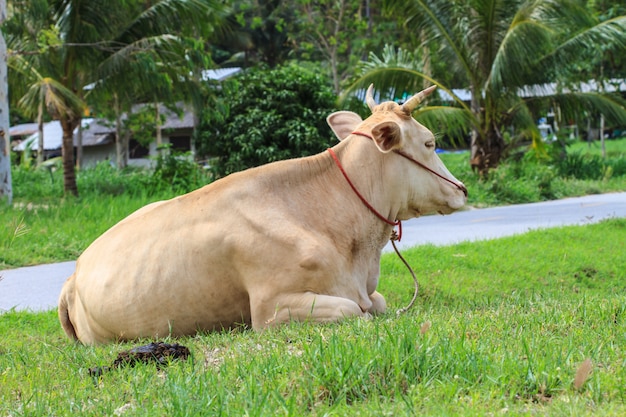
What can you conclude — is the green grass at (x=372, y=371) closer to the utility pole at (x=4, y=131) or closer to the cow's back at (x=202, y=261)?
the cow's back at (x=202, y=261)

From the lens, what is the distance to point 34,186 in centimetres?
1908

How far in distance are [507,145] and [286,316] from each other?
17330 mm

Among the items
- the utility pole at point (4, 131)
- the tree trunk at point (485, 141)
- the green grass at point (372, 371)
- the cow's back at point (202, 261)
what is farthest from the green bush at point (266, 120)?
the green grass at point (372, 371)

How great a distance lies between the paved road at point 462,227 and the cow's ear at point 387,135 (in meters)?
3.88

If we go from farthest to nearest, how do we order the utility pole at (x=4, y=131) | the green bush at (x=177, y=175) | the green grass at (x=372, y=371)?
the green bush at (x=177, y=175)
the utility pole at (x=4, y=131)
the green grass at (x=372, y=371)

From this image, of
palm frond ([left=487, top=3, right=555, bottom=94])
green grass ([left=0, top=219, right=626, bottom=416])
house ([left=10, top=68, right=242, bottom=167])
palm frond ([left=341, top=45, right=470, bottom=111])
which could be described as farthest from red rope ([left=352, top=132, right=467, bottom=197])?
house ([left=10, top=68, right=242, bottom=167])

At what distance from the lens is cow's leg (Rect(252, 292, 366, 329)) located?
474cm

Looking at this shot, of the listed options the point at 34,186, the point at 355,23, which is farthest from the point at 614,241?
the point at 355,23

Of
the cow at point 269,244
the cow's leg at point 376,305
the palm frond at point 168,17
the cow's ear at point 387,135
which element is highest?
the palm frond at point 168,17

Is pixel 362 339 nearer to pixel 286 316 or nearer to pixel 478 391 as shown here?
pixel 478 391

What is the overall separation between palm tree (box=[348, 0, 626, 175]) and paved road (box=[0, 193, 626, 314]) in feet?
7.28

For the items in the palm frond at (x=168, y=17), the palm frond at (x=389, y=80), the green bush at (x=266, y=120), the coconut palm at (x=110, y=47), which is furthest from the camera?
the green bush at (x=266, y=120)

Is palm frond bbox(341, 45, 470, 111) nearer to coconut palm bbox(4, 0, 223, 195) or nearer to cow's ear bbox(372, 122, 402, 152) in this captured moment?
coconut palm bbox(4, 0, 223, 195)

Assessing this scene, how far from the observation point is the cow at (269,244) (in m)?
4.86
